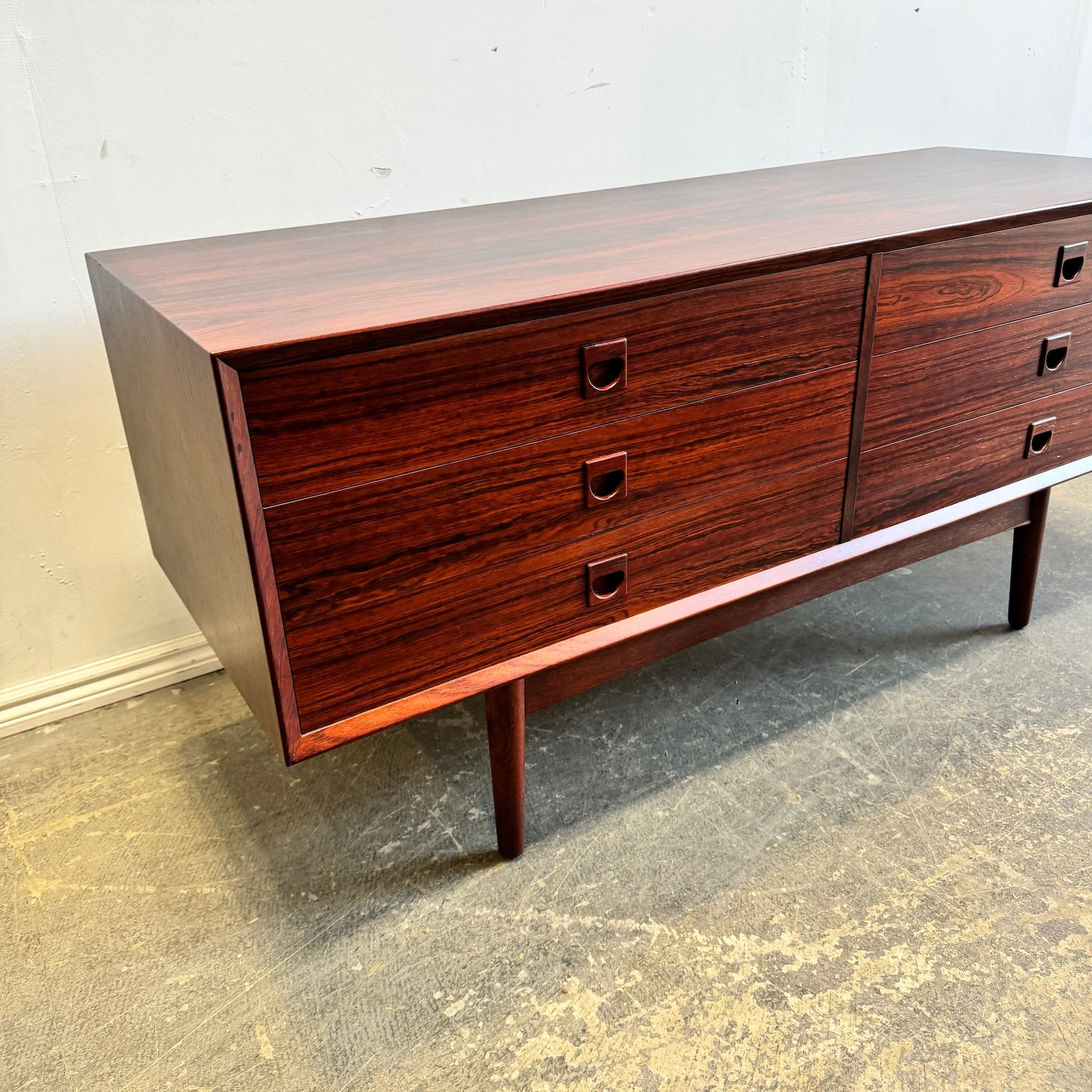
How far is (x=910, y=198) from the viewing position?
4.37 ft

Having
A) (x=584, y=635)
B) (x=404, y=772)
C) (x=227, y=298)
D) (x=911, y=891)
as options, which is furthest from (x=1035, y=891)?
(x=227, y=298)

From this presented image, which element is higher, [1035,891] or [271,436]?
[271,436]

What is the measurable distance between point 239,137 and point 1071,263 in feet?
3.81

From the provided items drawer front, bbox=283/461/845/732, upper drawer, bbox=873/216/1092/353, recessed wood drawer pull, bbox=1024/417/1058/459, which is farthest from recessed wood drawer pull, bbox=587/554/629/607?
recessed wood drawer pull, bbox=1024/417/1058/459

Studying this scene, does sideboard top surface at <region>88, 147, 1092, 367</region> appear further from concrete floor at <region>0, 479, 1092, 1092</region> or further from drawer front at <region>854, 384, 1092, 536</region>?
concrete floor at <region>0, 479, 1092, 1092</region>

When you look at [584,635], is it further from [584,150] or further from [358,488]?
[584,150]

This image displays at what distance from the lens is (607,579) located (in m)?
1.09

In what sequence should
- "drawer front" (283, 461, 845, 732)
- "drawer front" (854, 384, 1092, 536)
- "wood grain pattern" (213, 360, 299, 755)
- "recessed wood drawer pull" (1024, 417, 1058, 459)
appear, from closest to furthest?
1. "wood grain pattern" (213, 360, 299, 755)
2. "drawer front" (283, 461, 845, 732)
3. "drawer front" (854, 384, 1092, 536)
4. "recessed wood drawer pull" (1024, 417, 1058, 459)

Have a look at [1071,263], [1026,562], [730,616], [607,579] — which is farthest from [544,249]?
[1026,562]

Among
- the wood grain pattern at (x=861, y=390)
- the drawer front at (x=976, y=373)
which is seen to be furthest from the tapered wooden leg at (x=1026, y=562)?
the wood grain pattern at (x=861, y=390)

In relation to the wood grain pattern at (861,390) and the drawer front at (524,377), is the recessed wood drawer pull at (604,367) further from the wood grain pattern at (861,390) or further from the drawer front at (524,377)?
the wood grain pattern at (861,390)

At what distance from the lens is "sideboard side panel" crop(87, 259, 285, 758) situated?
0.85 meters

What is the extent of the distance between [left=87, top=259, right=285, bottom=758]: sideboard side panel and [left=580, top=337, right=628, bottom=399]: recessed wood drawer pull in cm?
35

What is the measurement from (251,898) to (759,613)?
2.31 ft
